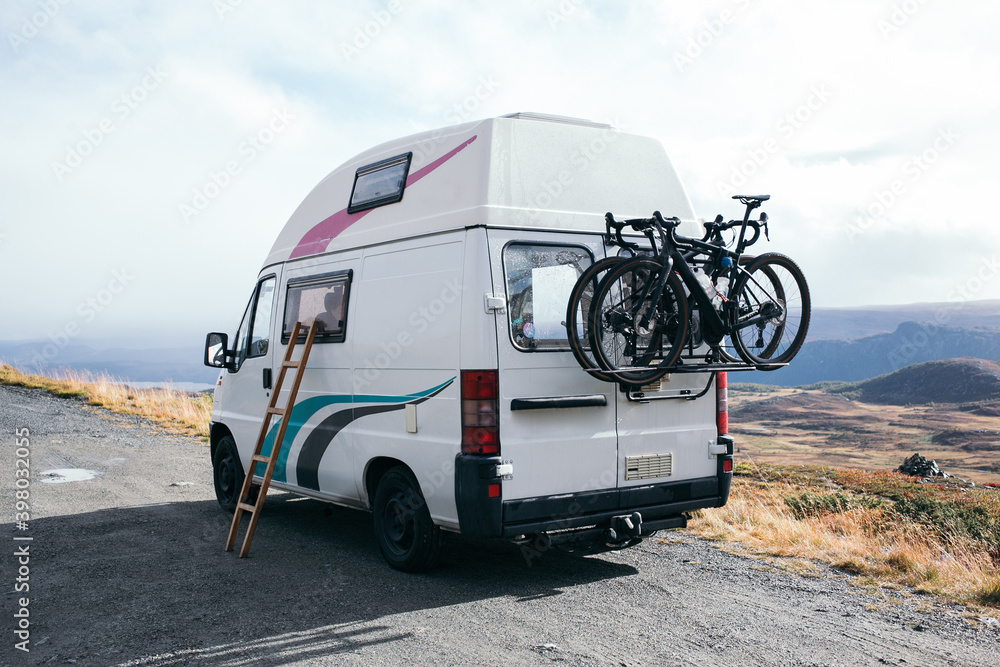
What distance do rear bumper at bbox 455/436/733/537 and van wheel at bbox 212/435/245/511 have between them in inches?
154

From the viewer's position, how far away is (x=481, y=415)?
16.9 feet

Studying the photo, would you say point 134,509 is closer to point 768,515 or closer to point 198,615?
point 198,615

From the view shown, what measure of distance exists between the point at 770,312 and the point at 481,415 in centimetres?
225

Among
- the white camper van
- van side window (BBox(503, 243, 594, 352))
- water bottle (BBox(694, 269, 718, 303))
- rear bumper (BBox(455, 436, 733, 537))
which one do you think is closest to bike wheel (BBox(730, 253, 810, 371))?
water bottle (BBox(694, 269, 718, 303))

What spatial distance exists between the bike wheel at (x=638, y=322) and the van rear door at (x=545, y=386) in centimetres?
32

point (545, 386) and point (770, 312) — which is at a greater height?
point (770, 312)

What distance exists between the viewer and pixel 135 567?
6109 mm

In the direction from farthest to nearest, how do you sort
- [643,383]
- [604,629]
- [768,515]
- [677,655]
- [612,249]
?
[768,515]
[612,249]
[643,383]
[604,629]
[677,655]

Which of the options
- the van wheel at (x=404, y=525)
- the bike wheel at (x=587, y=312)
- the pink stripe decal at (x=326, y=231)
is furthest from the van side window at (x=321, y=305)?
the bike wheel at (x=587, y=312)

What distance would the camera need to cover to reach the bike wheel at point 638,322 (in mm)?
5176

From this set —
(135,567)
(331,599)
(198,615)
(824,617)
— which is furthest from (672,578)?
(135,567)

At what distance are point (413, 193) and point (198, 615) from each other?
3.21 meters

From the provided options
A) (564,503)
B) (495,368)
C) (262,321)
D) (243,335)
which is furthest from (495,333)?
(243,335)

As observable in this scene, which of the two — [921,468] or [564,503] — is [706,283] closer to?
[564,503]
